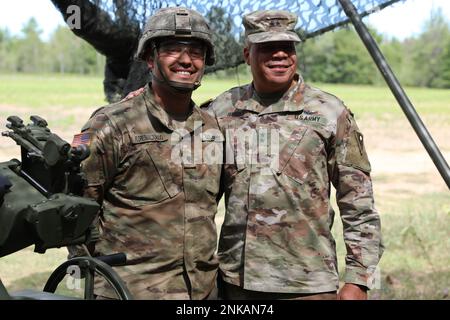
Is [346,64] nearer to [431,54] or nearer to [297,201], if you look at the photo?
[431,54]

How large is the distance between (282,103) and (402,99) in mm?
624

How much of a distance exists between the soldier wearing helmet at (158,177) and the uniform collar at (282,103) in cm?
38

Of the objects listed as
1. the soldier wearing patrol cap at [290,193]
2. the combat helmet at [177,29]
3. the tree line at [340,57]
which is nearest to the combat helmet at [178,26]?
the combat helmet at [177,29]

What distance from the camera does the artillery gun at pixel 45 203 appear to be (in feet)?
6.52

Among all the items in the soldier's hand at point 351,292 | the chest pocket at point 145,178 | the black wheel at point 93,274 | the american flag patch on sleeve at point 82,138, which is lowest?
the soldier's hand at point 351,292

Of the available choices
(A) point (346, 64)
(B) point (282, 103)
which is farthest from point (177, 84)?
(A) point (346, 64)

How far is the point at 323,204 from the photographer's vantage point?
3.01 meters

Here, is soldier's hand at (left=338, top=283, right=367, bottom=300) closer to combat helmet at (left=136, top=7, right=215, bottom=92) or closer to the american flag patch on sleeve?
combat helmet at (left=136, top=7, right=215, bottom=92)

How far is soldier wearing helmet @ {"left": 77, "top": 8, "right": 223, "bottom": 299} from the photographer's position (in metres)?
2.70

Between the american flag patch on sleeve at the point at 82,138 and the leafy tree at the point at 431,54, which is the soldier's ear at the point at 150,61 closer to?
the american flag patch on sleeve at the point at 82,138
